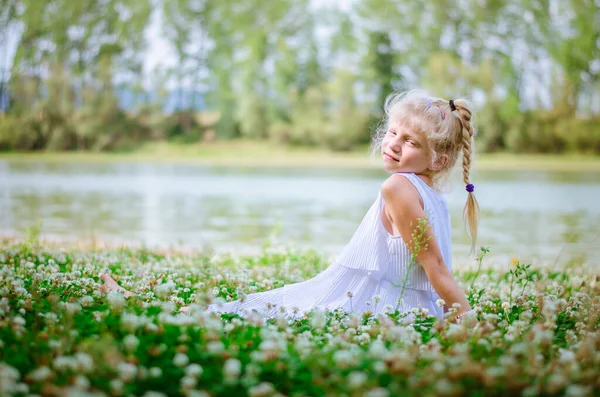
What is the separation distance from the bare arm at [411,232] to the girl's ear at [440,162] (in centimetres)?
26

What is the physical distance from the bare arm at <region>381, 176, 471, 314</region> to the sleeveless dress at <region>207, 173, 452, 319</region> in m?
0.09

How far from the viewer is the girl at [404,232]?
10.5ft

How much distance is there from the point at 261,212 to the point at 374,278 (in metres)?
9.68

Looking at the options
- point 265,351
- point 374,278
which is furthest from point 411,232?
point 265,351

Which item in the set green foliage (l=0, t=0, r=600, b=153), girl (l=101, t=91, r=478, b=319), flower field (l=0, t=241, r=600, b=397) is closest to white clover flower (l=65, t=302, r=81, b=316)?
flower field (l=0, t=241, r=600, b=397)

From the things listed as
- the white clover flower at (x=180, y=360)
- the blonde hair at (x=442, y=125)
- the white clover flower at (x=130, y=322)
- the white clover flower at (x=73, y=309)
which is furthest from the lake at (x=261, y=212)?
the white clover flower at (x=180, y=360)

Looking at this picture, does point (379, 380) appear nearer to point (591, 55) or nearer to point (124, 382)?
point (124, 382)

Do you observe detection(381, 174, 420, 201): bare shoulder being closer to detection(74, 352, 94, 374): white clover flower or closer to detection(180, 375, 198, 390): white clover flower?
detection(180, 375, 198, 390): white clover flower

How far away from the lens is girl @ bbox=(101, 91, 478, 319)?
319 centimetres

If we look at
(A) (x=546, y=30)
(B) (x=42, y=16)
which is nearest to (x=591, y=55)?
(A) (x=546, y=30)

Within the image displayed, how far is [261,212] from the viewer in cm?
1298

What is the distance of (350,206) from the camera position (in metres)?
14.3

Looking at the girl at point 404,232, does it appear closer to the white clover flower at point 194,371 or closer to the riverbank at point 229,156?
the white clover flower at point 194,371

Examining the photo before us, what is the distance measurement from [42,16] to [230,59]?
8.86 m
